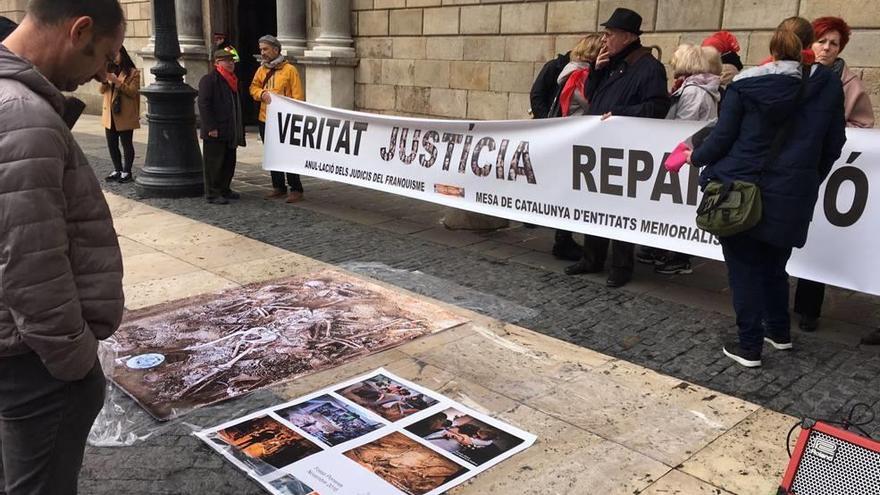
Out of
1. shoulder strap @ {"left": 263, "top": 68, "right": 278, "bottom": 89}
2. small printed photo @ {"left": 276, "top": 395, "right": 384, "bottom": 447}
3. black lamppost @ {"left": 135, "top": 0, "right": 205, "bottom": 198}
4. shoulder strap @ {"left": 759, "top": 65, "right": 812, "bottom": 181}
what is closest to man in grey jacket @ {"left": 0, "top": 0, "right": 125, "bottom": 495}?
small printed photo @ {"left": 276, "top": 395, "right": 384, "bottom": 447}

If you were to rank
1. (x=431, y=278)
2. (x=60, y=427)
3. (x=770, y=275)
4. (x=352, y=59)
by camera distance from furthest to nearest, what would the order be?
(x=352, y=59) < (x=431, y=278) < (x=770, y=275) < (x=60, y=427)

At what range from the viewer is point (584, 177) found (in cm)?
573

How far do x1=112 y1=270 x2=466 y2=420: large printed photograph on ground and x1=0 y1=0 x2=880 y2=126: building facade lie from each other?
503 centimetres

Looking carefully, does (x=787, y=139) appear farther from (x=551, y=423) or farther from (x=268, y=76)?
(x=268, y=76)

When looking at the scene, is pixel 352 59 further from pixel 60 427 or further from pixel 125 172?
pixel 60 427

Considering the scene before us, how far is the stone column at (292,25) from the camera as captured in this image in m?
13.3

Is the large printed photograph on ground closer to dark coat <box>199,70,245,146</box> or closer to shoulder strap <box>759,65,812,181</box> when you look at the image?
shoulder strap <box>759,65,812,181</box>

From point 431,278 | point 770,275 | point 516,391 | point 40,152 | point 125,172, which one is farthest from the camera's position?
point 125,172

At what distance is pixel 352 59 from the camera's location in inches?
497

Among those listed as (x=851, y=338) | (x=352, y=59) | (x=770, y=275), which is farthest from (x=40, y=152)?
(x=352, y=59)

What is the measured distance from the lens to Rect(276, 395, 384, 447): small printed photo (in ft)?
10.6

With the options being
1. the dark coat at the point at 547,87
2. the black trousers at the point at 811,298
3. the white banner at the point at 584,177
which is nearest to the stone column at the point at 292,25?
the white banner at the point at 584,177

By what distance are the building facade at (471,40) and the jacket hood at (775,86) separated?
384 centimetres

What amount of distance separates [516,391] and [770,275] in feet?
5.46
